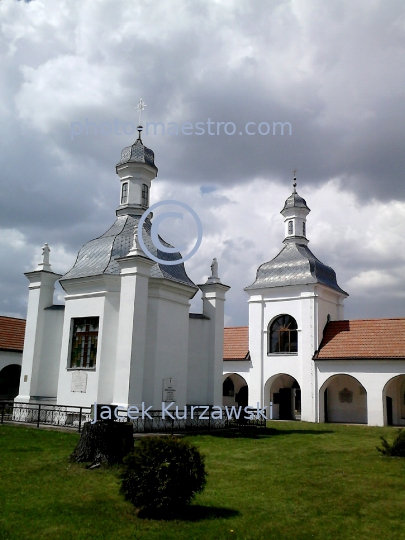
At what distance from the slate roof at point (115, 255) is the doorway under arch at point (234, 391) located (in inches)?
679

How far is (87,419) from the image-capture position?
18109 mm

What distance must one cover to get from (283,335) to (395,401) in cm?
745

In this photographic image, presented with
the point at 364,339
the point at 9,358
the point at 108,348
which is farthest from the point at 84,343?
the point at 364,339

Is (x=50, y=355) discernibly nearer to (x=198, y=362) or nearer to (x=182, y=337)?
(x=182, y=337)

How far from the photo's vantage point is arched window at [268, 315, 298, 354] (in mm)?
31672

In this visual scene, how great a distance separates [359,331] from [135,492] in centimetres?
2410

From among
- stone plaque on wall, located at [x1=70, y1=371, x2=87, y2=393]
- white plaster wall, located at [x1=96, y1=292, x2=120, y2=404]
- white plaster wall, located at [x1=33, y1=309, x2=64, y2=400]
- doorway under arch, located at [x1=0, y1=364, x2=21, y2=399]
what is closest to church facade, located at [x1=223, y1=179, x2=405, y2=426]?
doorway under arch, located at [x1=0, y1=364, x2=21, y2=399]

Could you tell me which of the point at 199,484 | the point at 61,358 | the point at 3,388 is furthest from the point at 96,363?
the point at 3,388

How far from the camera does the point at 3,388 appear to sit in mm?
31750

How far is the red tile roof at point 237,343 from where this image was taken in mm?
33281

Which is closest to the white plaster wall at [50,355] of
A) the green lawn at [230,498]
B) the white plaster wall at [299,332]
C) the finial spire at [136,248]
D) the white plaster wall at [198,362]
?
the finial spire at [136,248]

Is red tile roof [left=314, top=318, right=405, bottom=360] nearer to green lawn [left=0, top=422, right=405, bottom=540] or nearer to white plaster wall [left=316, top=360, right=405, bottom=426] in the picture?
white plaster wall [left=316, top=360, right=405, bottom=426]

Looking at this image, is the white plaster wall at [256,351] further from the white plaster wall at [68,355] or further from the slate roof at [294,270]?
the white plaster wall at [68,355]

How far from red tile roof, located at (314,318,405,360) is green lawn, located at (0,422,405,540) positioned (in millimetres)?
14152
